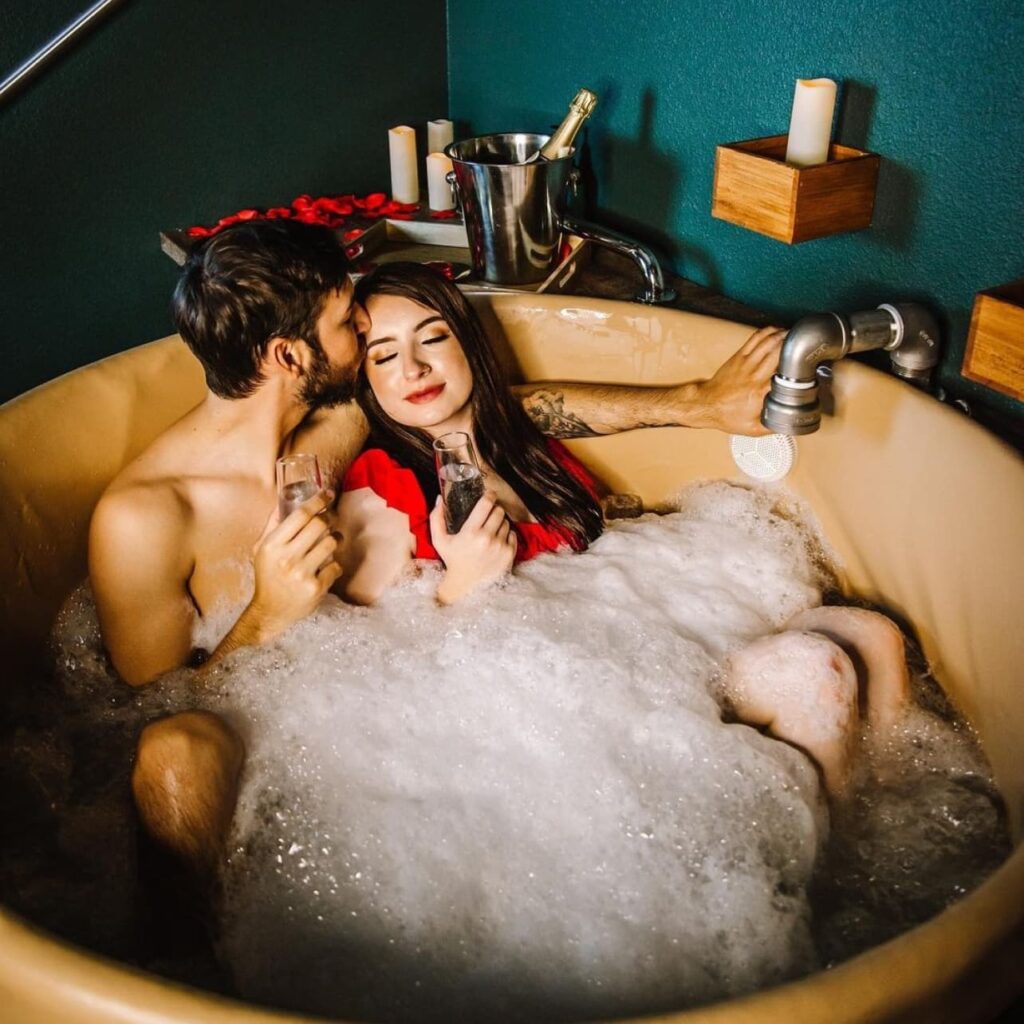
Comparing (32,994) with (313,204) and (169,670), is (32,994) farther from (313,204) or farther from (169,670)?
(313,204)

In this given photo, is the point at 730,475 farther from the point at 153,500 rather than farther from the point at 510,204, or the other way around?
the point at 153,500

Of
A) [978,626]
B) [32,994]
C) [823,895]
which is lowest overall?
[823,895]

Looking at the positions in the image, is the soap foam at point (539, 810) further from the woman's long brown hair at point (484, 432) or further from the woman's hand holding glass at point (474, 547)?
the woman's long brown hair at point (484, 432)

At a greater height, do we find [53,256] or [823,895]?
[53,256]

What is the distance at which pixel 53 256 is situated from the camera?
7.84ft

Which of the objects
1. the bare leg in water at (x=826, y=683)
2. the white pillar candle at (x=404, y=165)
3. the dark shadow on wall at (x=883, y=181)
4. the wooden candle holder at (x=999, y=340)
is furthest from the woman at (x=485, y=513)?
the white pillar candle at (x=404, y=165)

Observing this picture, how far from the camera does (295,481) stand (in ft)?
4.25

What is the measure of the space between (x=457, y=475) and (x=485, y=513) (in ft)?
0.36

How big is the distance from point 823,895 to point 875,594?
0.60 meters

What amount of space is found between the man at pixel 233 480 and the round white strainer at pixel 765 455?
4.7 inches

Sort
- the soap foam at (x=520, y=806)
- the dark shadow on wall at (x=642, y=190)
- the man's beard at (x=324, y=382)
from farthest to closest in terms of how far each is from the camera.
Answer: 1. the dark shadow on wall at (x=642, y=190)
2. the man's beard at (x=324, y=382)
3. the soap foam at (x=520, y=806)

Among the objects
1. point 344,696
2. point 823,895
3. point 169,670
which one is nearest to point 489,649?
point 344,696

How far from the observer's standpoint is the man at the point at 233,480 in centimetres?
133

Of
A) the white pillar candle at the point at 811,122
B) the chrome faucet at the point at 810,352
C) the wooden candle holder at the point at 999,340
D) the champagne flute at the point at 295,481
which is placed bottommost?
the champagne flute at the point at 295,481
